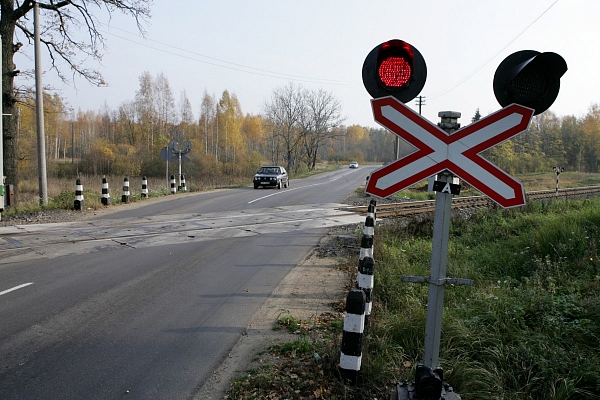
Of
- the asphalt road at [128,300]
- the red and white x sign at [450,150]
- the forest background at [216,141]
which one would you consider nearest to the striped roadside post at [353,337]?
the red and white x sign at [450,150]

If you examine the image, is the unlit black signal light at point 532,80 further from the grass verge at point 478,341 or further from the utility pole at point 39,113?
the utility pole at point 39,113

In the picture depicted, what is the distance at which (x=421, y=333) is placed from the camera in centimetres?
423

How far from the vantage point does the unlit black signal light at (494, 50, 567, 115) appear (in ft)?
8.56

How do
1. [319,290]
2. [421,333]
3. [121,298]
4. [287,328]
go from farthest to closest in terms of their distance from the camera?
[319,290] < [121,298] < [287,328] < [421,333]

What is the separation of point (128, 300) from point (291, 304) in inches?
83.3

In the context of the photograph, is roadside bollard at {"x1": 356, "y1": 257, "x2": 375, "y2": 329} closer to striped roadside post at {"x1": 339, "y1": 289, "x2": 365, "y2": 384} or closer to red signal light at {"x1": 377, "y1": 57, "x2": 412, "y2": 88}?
striped roadside post at {"x1": 339, "y1": 289, "x2": 365, "y2": 384}

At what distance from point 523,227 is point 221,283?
751cm

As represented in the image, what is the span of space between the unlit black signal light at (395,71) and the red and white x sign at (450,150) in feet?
0.89

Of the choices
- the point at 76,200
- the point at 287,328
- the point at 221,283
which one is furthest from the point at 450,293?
the point at 76,200

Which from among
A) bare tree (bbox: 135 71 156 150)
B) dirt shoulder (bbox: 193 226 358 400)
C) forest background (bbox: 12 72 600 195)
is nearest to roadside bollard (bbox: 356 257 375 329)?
dirt shoulder (bbox: 193 226 358 400)

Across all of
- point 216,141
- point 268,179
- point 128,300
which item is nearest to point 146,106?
point 216,141

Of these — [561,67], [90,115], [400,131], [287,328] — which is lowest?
[287,328]

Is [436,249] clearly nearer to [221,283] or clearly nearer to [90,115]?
[221,283]

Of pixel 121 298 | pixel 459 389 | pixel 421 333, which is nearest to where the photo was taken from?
pixel 459 389
